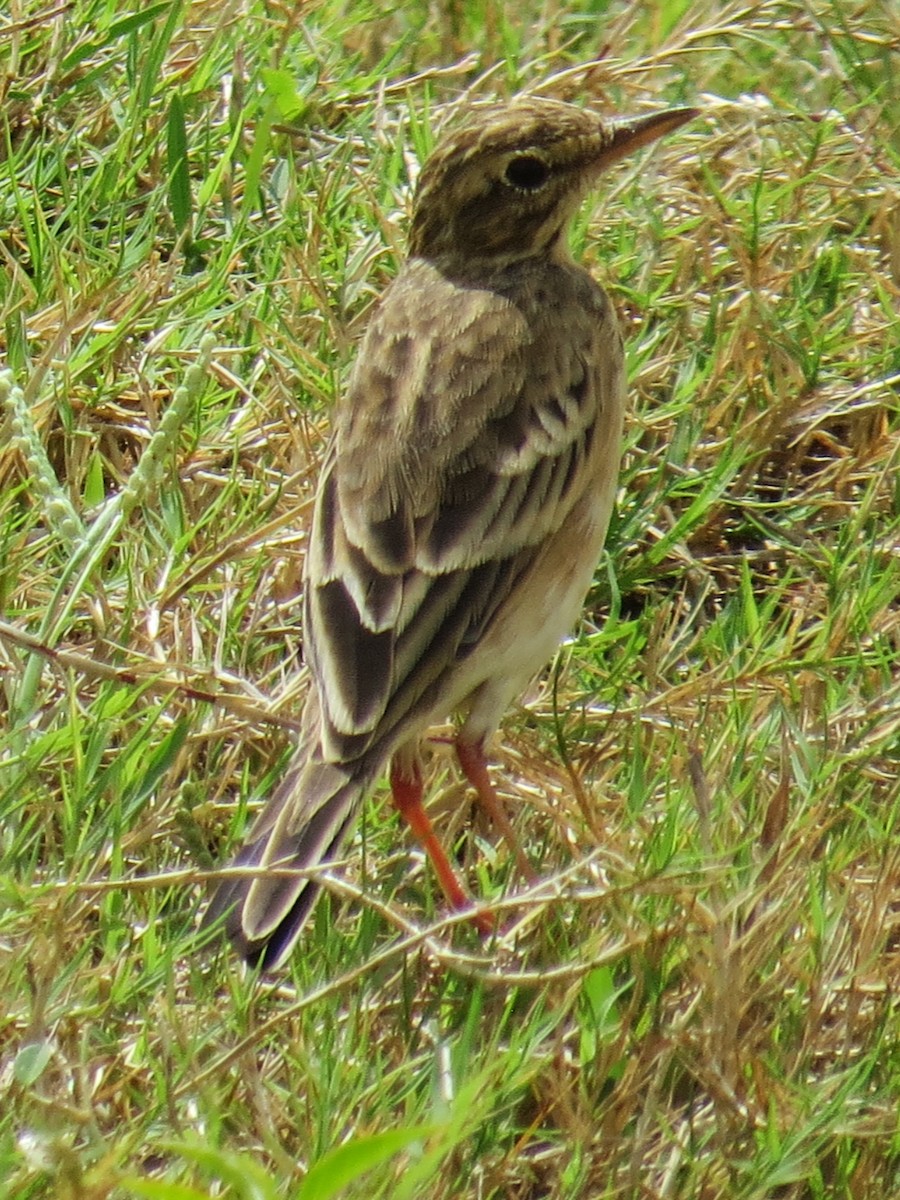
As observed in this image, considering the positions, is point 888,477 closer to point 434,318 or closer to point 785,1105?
point 434,318

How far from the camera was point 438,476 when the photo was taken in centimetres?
577

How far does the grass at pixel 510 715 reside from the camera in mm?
4852

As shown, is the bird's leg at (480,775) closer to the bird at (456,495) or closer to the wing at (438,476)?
the bird at (456,495)

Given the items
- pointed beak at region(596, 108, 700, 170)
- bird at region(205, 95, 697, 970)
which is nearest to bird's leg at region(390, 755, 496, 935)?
bird at region(205, 95, 697, 970)

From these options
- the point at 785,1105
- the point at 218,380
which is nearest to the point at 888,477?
the point at 218,380

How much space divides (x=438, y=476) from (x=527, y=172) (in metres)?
1.15

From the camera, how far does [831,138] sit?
8234 millimetres

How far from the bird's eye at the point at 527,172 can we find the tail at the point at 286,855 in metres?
1.98

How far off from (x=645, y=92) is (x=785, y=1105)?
480 cm

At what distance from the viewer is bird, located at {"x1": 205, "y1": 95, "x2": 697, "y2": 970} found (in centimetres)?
531

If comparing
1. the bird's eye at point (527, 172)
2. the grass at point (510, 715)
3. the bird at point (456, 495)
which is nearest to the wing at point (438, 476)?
the bird at point (456, 495)

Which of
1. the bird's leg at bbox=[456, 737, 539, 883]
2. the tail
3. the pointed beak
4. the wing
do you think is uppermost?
the pointed beak

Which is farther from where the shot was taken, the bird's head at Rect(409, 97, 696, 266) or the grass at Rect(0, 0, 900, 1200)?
the bird's head at Rect(409, 97, 696, 266)

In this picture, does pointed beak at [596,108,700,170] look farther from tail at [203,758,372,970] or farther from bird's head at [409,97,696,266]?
tail at [203,758,372,970]
